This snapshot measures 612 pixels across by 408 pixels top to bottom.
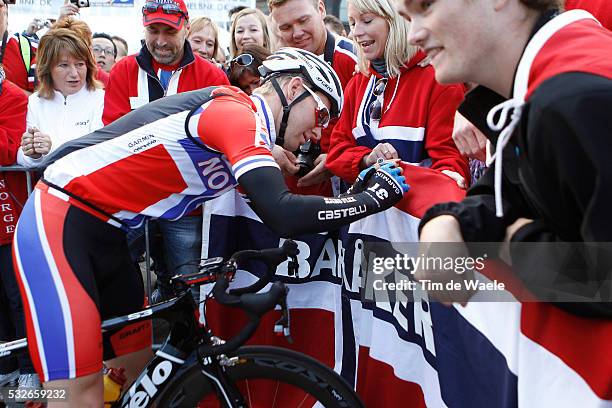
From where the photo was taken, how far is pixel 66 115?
4.52 meters

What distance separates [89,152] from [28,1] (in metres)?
8.29

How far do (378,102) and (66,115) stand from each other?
2418mm

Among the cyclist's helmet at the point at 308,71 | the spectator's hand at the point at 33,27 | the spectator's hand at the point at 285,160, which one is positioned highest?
the cyclist's helmet at the point at 308,71

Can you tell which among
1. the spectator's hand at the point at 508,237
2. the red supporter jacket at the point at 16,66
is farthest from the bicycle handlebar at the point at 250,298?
the red supporter jacket at the point at 16,66

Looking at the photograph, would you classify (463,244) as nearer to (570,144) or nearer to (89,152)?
(570,144)

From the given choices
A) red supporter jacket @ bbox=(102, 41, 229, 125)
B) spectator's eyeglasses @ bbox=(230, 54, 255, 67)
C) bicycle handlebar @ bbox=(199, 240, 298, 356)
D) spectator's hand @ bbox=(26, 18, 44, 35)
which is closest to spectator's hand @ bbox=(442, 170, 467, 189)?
bicycle handlebar @ bbox=(199, 240, 298, 356)

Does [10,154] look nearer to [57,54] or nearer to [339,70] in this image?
[57,54]

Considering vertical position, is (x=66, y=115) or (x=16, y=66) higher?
(x=16, y=66)

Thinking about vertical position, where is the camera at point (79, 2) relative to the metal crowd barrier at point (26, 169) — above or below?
above

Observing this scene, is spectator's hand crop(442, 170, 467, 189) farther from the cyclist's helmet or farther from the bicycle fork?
the bicycle fork

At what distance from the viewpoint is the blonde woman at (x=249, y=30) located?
532 centimetres

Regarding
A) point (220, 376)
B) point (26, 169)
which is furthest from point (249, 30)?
point (220, 376)

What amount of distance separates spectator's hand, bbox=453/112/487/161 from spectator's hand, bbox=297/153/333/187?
1.04 metres

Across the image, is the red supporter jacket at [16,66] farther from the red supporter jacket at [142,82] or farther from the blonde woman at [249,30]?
the blonde woman at [249,30]
